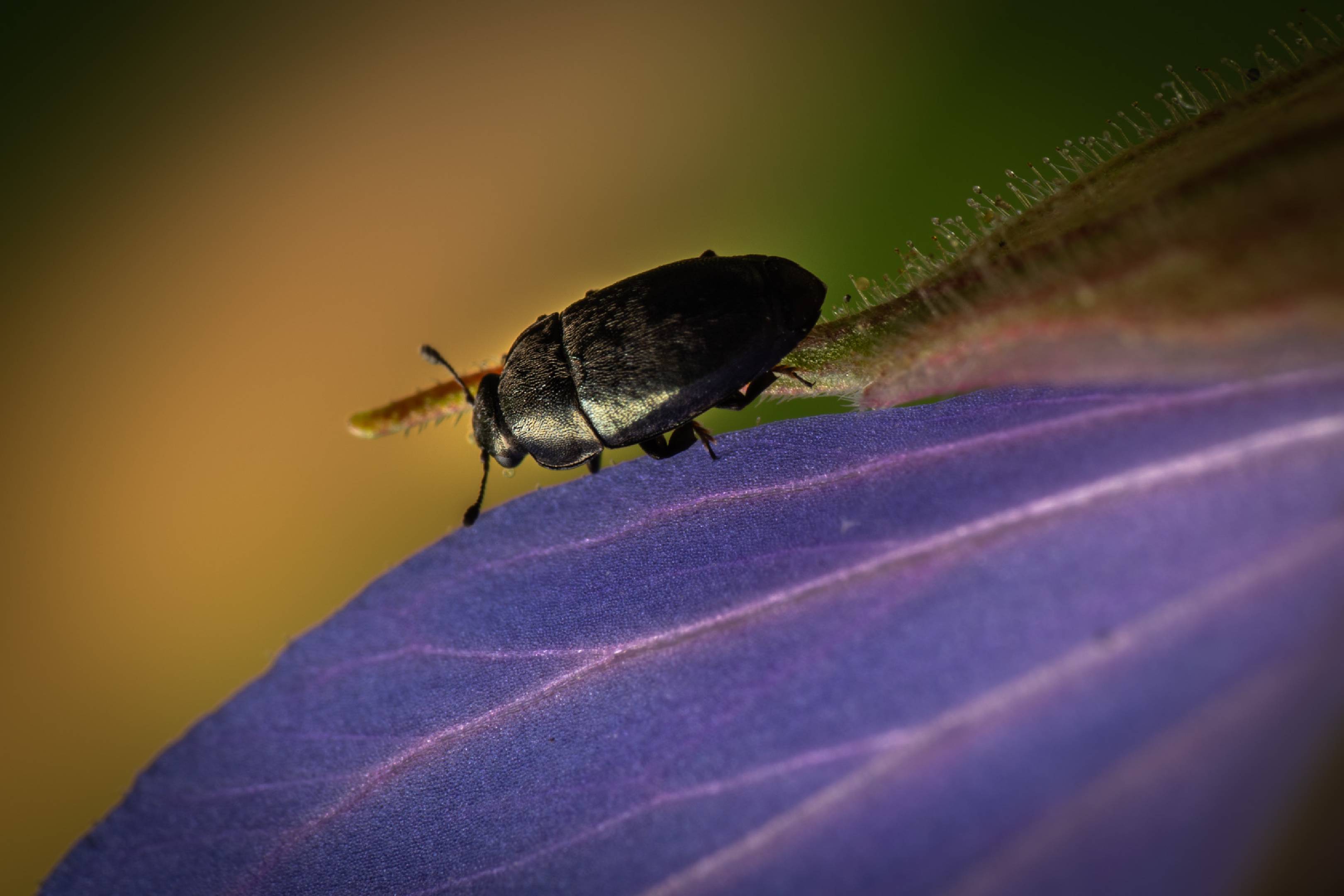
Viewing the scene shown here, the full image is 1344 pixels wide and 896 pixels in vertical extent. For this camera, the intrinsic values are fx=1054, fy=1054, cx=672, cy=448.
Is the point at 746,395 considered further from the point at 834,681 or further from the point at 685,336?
the point at 834,681

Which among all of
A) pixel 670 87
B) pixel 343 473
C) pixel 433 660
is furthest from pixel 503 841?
pixel 670 87

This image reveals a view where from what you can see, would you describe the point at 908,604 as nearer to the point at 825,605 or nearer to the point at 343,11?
the point at 825,605

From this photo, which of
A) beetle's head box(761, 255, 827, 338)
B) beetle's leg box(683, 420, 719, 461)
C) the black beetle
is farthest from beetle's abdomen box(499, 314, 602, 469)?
beetle's head box(761, 255, 827, 338)

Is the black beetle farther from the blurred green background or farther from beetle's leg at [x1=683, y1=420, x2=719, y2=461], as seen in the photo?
the blurred green background

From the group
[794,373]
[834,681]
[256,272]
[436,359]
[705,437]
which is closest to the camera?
[834,681]

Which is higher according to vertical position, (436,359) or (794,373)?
(436,359)

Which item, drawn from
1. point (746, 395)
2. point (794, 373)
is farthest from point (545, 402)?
point (794, 373)
